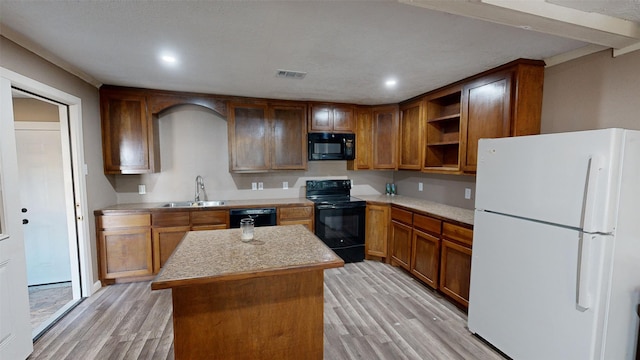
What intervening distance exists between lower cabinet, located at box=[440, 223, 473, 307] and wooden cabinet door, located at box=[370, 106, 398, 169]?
1624 millimetres

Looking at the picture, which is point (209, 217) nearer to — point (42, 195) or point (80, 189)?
point (80, 189)

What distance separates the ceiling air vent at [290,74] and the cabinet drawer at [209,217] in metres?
1.80

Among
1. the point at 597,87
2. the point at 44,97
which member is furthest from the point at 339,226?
the point at 44,97

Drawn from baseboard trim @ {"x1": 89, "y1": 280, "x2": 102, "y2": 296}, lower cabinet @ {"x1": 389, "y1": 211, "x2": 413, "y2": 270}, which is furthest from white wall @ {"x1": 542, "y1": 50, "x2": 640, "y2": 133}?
baseboard trim @ {"x1": 89, "y1": 280, "x2": 102, "y2": 296}

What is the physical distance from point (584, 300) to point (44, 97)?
13.9 feet

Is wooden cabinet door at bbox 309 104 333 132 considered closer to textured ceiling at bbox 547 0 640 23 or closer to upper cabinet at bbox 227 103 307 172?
upper cabinet at bbox 227 103 307 172

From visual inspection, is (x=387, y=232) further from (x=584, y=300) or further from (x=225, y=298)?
(x=225, y=298)

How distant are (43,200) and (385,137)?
14.7 ft

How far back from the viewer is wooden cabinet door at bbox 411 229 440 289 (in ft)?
9.84

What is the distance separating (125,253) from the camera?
3.26 m

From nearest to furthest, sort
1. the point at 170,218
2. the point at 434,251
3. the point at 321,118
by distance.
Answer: the point at 434,251 < the point at 170,218 < the point at 321,118

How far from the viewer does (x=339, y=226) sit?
3.88m

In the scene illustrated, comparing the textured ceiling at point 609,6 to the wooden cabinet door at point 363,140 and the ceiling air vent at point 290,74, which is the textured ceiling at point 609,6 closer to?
the ceiling air vent at point 290,74

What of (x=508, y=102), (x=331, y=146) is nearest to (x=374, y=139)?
(x=331, y=146)
